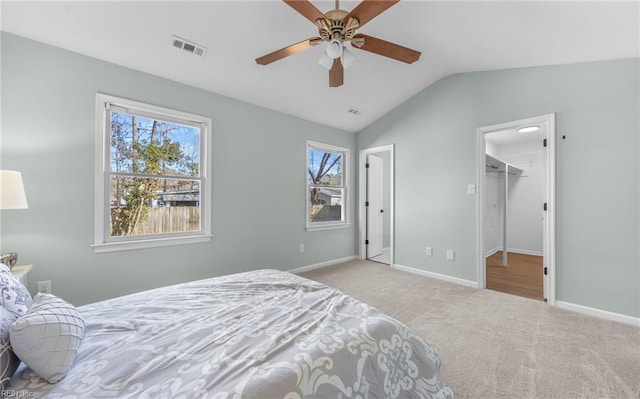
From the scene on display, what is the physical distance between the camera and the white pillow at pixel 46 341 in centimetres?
91

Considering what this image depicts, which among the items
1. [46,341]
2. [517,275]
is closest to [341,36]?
[46,341]

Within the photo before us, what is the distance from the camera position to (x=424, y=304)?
298cm

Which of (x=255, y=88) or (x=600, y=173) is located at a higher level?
(x=255, y=88)

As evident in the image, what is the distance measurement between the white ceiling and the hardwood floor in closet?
8.87 ft

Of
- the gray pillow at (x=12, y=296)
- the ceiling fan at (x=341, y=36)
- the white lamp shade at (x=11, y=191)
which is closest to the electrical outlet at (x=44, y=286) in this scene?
the white lamp shade at (x=11, y=191)

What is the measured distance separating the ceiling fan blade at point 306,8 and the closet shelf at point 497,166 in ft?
11.2

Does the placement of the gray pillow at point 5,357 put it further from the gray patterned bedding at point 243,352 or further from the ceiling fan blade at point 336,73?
the ceiling fan blade at point 336,73

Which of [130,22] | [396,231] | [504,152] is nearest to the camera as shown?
[130,22]

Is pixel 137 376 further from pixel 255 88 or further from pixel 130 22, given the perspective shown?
pixel 255 88

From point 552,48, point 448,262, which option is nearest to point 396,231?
point 448,262

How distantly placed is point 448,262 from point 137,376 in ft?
12.6

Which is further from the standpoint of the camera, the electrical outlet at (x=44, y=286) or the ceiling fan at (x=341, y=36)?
the electrical outlet at (x=44, y=286)

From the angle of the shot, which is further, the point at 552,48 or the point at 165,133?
the point at 165,133

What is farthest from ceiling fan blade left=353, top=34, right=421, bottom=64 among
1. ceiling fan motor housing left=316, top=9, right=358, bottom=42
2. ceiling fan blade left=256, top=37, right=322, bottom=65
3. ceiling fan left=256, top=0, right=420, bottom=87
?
ceiling fan blade left=256, top=37, right=322, bottom=65
